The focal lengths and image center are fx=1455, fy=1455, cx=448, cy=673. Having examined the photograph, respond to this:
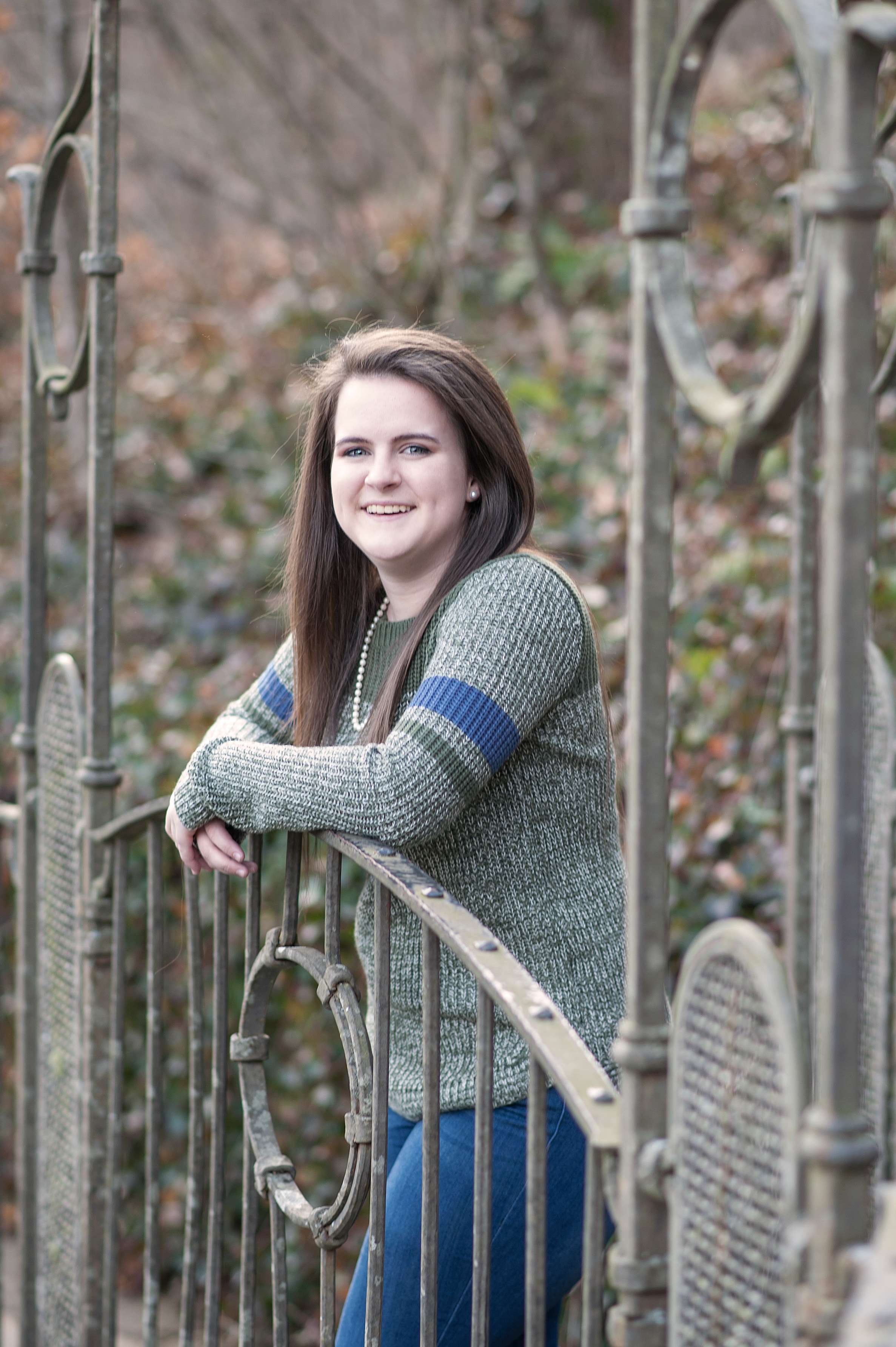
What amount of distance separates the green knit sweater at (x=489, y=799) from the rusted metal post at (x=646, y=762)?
565mm

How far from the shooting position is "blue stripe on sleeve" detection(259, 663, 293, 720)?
2156 millimetres

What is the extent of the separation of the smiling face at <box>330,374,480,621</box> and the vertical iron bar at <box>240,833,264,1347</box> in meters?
0.43

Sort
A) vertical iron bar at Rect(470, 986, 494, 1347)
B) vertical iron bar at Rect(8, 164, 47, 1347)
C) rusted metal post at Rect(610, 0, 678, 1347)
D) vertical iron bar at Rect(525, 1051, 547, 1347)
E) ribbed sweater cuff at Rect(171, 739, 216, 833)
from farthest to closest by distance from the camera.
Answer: vertical iron bar at Rect(8, 164, 47, 1347) < ribbed sweater cuff at Rect(171, 739, 216, 833) < vertical iron bar at Rect(470, 986, 494, 1347) < vertical iron bar at Rect(525, 1051, 547, 1347) < rusted metal post at Rect(610, 0, 678, 1347)

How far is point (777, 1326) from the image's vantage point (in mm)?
1021

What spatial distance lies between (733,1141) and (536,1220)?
33 centimetres

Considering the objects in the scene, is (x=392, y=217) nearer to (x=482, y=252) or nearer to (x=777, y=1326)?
(x=482, y=252)

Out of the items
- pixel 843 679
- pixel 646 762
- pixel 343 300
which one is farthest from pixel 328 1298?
pixel 343 300

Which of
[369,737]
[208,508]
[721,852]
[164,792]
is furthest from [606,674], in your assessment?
[208,508]

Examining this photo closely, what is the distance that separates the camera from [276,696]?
2168 millimetres

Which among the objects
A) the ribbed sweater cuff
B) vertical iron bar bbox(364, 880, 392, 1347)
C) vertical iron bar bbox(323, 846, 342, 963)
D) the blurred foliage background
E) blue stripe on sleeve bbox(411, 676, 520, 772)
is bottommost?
vertical iron bar bbox(364, 880, 392, 1347)

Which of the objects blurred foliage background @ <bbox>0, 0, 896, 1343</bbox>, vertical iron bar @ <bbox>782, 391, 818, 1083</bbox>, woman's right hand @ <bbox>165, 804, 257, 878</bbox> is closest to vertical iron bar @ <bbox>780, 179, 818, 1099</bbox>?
vertical iron bar @ <bbox>782, 391, 818, 1083</bbox>

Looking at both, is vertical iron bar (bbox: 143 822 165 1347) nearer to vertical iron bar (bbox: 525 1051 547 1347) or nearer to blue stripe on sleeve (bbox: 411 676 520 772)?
blue stripe on sleeve (bbox: 411 676 520 772)

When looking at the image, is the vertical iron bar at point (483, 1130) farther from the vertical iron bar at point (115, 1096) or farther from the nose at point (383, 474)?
the vertical iron bar at point (115, 1096)

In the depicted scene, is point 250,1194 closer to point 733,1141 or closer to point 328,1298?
point 328,1298
